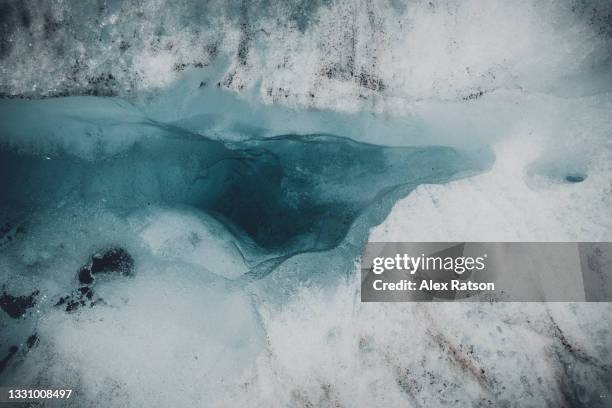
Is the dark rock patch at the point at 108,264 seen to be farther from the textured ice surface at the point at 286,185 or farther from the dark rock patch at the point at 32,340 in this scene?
the dark rock patch at the point at 32,340

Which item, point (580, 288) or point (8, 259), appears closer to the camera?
point (580, 288)

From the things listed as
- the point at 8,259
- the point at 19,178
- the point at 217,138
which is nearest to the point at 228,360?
the point at 217,138

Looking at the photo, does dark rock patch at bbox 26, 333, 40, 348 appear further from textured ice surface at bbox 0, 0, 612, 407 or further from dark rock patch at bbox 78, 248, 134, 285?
dark rock patch at bbox 78, 248, 134, 285

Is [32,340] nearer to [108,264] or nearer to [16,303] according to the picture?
[16,303]

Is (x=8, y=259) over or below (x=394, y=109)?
below

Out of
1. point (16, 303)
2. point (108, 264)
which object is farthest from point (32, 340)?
point (108, 264)

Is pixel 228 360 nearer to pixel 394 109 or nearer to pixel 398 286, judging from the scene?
pixel 398 286

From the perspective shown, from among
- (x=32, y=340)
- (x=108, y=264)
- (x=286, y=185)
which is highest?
(x=286, y=185)
